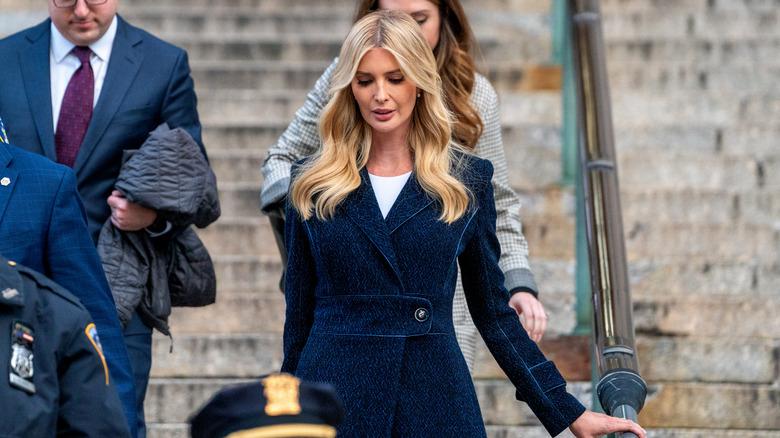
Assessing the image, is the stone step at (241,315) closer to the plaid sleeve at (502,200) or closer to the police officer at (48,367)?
the plaid sleeve at (502,200)

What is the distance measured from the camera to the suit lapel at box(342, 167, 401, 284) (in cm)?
260

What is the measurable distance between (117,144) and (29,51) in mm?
389

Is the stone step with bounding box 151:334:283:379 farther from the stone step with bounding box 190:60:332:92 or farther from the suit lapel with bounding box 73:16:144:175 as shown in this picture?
the stone step with bounding box 190:60:332:92

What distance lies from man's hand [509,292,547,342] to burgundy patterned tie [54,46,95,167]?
51.0 inches

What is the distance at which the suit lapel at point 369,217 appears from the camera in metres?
2.60

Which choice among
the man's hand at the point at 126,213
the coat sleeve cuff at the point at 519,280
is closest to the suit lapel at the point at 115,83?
the man's hand at the point at 126,213

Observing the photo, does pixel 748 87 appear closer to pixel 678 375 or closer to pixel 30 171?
pixel 678 375

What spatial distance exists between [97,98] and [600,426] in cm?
174

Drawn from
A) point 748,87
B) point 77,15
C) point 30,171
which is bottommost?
point 30,171

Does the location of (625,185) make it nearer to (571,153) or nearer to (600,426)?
(571,153)

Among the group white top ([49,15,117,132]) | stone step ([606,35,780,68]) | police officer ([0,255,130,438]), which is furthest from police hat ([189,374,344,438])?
stone step ([606,35,780,68])

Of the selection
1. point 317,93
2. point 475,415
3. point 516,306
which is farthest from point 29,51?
point 475,415

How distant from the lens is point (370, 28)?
2719 millimetres

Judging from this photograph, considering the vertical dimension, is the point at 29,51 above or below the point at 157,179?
above
